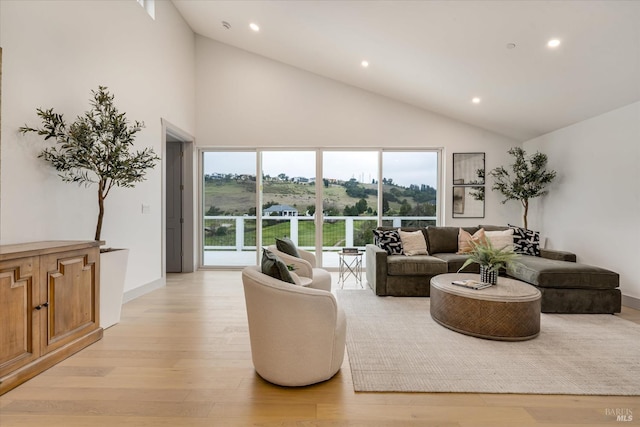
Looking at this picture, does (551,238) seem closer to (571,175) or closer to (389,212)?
(571,175)

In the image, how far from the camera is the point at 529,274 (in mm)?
3635

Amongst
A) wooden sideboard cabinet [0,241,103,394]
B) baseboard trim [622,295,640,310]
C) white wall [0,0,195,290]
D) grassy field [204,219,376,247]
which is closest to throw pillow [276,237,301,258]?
wooden sideboard cabinet [0,241,103,394]

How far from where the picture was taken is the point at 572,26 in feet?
9.41

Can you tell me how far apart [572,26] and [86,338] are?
16.6 ft

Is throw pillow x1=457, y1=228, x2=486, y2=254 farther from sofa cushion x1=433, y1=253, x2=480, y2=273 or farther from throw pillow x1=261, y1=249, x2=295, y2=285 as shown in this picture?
throw pillow x1=261, y1=249, x2=295, y2=285

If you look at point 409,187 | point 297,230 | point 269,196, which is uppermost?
point 409,187

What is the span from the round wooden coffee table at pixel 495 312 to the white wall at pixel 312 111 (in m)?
3.10

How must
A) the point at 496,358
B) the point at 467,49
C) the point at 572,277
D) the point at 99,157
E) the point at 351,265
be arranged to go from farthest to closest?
the point at 351,265
the point at 467,49
the point at 572,277
the point at 99,157
the point at 496,358

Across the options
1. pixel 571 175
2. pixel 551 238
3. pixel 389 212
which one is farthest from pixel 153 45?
pixel 551 238

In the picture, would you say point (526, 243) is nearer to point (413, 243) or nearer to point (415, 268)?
point (413, 243)

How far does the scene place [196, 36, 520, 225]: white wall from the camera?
5746mm

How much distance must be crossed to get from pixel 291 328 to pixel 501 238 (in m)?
3.89

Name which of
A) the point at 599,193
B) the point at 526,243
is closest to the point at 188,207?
the point at 526,243

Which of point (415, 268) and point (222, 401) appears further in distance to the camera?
point (415, 268)
